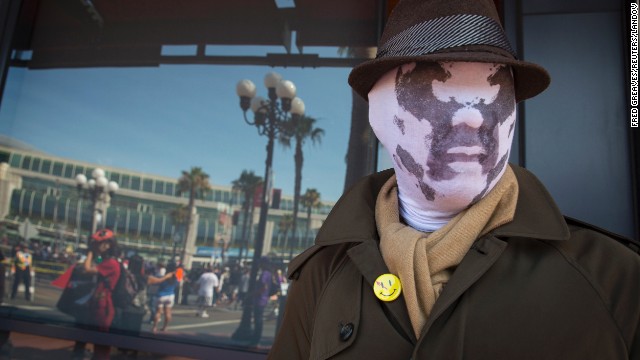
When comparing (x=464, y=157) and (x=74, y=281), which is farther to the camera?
(x=74, y=281)

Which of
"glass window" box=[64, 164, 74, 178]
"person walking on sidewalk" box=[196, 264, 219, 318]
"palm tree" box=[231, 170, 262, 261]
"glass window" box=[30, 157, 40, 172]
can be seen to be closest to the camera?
"person walking on sidewalk" box=[196, 264, 219, 318]

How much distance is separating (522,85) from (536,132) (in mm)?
1706

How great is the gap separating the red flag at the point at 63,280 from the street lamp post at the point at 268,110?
1.76 meters

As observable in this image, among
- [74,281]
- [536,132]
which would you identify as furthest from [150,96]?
[536,132]

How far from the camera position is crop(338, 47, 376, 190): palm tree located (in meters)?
3.77

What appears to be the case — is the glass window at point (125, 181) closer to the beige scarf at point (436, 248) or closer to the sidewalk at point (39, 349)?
the sidewalk at point (39, 349)

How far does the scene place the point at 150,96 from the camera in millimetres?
5066

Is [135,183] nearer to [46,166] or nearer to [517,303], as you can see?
[46,166]

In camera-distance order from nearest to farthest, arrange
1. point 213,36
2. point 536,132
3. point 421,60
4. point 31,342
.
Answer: point 421,60
point 536,132
point 31,342
point 213,36

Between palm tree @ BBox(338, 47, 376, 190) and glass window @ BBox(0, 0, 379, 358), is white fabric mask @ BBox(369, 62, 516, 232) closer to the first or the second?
palm tree @ BBox(338, 47, 376, 190)

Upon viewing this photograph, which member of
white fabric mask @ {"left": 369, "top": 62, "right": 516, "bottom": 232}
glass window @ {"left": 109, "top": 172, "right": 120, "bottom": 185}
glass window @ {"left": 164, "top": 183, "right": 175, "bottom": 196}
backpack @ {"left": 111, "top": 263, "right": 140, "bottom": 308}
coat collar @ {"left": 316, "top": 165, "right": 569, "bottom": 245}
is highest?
glass window @ {"left": 109, "top": 172, "right": 120, "bottom": 185}

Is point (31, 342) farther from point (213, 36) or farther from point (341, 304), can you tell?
point (341, 304)

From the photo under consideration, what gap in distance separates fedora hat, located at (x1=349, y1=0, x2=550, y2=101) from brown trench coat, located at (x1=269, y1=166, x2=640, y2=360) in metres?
0.27

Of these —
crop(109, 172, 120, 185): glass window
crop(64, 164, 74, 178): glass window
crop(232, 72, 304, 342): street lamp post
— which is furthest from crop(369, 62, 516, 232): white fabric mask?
crop(64, 164, 74, 178): glass window
